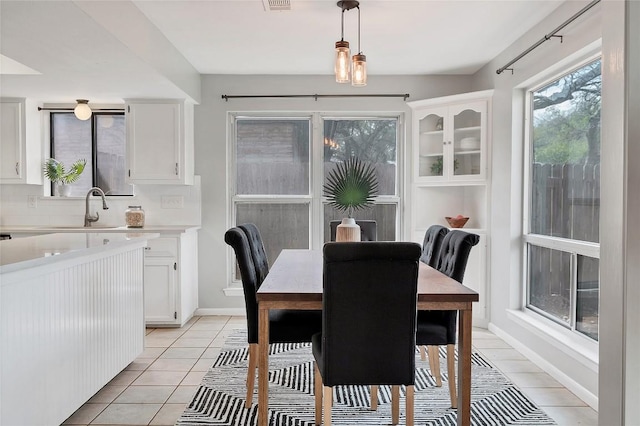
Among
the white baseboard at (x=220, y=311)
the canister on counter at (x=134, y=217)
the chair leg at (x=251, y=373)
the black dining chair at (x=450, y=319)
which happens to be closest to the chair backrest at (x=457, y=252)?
the black dining chair at (x=450, y=319)

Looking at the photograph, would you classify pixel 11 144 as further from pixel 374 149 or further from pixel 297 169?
pixel 374 149

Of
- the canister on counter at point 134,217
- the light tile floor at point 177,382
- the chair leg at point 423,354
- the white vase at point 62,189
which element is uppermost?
the white vase at point 62,189

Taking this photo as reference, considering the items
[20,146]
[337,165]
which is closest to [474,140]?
[337,165]

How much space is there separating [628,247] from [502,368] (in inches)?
99.4

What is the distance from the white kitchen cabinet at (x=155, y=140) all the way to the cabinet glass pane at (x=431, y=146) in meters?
2.34

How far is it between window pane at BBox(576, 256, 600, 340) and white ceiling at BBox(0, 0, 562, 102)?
1.70m

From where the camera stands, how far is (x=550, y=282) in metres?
3.37

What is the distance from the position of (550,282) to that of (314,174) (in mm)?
2442

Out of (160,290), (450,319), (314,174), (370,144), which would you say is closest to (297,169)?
(314,174)

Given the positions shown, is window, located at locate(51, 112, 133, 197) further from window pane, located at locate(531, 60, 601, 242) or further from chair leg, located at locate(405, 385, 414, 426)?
window pane, located at locate(531, 60, 601, 242)

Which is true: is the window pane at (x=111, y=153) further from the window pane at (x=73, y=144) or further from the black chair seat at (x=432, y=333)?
the black chair seat at (x=432, y=333)

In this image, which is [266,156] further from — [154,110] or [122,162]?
[122,162]

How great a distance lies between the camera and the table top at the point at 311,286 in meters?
2.04

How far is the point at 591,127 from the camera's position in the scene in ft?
9.29
